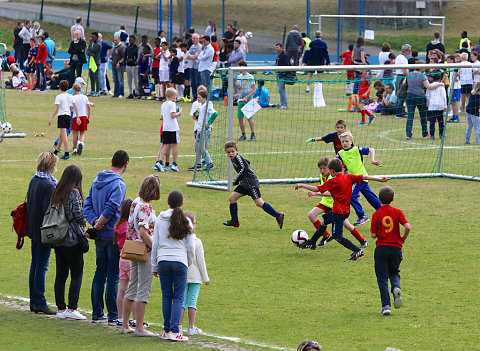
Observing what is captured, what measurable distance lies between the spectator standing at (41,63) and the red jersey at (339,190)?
77.0 ft

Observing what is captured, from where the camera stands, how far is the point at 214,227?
47.5 ft

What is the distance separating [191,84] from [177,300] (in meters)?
22.9

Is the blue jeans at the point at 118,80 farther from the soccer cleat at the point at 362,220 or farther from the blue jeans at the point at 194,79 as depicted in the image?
the soccer cleat at the point at 362,220

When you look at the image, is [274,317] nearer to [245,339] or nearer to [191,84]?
[245,339]

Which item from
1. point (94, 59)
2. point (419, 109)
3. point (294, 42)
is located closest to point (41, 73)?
point (94, 59)

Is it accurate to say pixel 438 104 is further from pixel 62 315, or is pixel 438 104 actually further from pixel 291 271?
pixel 62 315

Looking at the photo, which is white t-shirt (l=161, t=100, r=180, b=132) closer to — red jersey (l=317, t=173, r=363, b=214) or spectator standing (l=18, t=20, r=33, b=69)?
red jersey (l=317, t=173, r=363, b=214)

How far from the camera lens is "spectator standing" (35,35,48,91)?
108 ft

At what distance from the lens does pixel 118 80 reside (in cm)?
3325

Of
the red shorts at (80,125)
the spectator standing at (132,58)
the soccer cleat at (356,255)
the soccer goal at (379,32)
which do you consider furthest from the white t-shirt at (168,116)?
the soccer goal at (379,32)

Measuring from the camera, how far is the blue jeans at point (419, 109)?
24.5 metres

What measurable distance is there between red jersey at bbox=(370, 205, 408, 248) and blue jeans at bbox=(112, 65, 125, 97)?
23954 mm

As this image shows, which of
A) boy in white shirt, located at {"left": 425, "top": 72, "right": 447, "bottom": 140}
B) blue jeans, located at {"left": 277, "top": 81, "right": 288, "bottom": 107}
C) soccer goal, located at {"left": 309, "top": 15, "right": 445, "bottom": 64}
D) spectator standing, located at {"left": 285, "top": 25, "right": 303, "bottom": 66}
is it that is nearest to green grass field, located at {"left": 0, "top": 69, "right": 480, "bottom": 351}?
boy in white shirt, located at {"left": 425, "top": 72, "right": 447, "bottom": 140}

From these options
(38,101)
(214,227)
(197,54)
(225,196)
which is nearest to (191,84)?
(197,54)
